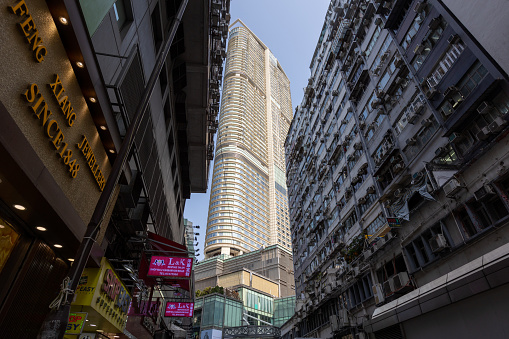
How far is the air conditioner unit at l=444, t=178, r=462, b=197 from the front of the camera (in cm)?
1398

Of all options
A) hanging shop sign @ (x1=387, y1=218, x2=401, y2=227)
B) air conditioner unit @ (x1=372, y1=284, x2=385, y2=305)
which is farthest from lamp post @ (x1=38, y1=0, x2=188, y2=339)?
air conditioner unit @ (x1=372, y1=284, x2=385, y2=305)

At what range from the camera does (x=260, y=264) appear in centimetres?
9412

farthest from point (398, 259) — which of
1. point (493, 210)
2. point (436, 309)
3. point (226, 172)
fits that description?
point (226, 172)

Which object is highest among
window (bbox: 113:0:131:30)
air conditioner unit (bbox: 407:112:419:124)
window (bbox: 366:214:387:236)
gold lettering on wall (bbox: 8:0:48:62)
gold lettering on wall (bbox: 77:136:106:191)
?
air conditioner unit (bbox: 407:112:419:124)

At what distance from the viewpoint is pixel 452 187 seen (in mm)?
14078

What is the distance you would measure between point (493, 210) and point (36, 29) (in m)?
16.9

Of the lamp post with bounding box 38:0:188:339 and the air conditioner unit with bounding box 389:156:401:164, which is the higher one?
the air conditioner unit with bounding box 389:156:401:164

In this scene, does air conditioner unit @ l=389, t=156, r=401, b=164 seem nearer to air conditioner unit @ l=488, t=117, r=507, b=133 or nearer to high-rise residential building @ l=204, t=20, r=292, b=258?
air conditioner unit @ l=488, t=117, r=507, b=133

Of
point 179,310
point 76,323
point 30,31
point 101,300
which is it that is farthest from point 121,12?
point 179,310

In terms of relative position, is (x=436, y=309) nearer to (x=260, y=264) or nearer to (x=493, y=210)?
(x=493, y=210)

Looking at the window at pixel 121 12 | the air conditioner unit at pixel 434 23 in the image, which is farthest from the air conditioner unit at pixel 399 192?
the window at pixel 121 12

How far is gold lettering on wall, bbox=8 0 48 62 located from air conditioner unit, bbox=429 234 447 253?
17.0 metres

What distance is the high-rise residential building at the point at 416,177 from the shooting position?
12711 millimetres

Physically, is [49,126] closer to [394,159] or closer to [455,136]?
[455,136]
